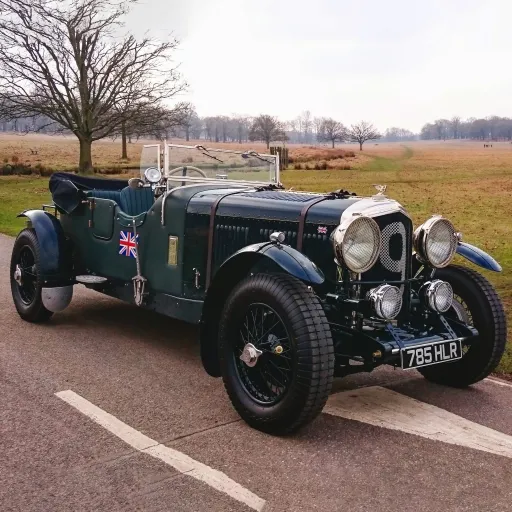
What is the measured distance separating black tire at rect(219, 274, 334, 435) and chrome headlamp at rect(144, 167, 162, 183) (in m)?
1.74

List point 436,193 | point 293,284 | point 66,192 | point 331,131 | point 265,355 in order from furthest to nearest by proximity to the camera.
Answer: point 331,131 → point 436,193 → point 66,192 → point 265,355 → point 293,284

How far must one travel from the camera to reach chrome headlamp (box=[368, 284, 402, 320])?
3.82 m

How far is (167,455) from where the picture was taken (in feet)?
10.9

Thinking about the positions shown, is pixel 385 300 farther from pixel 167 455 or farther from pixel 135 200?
pixel 135 200

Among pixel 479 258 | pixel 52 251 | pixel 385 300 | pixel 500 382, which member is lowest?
pixel 500 382

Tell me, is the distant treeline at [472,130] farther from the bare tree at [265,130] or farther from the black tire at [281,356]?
the black tire at [281,356]

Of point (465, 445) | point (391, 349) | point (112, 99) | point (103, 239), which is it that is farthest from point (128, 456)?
point (112, 99)

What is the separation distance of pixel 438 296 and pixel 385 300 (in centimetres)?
52

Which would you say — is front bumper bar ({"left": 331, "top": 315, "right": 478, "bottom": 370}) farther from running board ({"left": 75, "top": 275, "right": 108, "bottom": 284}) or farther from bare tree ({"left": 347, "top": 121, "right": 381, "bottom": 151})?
bare tree ({"left": 347, "top": 121, "right": 381, "bottom": 151})

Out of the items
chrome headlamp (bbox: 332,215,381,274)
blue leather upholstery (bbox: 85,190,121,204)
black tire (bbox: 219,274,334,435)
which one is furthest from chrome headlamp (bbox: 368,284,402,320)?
blue leather upholstery (bbox: 85,190,121,204)

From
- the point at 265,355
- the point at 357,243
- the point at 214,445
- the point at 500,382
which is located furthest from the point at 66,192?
the point at 500,382

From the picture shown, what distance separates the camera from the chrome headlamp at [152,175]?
208 inches

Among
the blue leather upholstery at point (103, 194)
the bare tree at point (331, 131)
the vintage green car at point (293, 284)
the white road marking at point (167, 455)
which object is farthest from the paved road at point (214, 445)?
the bare tree at point (331, 131)

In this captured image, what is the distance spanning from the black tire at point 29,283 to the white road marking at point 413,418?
10.4 feet
